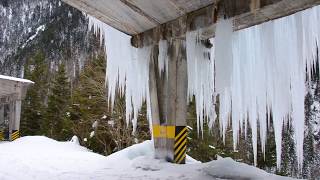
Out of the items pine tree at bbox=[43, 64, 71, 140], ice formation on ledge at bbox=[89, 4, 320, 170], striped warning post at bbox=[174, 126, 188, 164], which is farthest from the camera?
pine tree at bbox=[43, 64, 71, 140]

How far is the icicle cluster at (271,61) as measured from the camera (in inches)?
305

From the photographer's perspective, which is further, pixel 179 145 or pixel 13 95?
pixel 13 95

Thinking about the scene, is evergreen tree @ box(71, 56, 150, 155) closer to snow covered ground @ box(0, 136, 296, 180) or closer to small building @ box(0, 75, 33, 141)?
small building @ box(0, 75, 33, 141)

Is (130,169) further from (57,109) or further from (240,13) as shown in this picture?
(57,109)

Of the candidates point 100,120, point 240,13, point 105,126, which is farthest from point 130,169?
point 100,120

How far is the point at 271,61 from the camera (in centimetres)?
846

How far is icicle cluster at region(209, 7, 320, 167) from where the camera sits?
25.4ft

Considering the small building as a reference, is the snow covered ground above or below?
below

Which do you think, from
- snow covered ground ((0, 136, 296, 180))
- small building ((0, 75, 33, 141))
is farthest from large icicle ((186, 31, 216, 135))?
small building ((0, 75, 33, 141))

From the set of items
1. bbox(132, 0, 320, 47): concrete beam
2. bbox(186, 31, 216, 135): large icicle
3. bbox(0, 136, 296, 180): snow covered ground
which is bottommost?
bbox(0, 136, 296, 180): snow covered ground

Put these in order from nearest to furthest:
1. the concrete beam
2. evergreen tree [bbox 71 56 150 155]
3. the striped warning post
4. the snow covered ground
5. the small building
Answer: the concrete beam
the snow covered ground
the striped warning post
evergreen tree [bbox 71 56 150 155]
the small building

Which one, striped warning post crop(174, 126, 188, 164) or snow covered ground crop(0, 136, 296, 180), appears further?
striped warning post crop(174, 126, 188, 164)

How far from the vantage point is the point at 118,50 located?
11.6 meters

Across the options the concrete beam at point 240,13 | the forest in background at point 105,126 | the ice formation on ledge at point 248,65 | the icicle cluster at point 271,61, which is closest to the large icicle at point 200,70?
the ice formation on ledge at point 248,65
